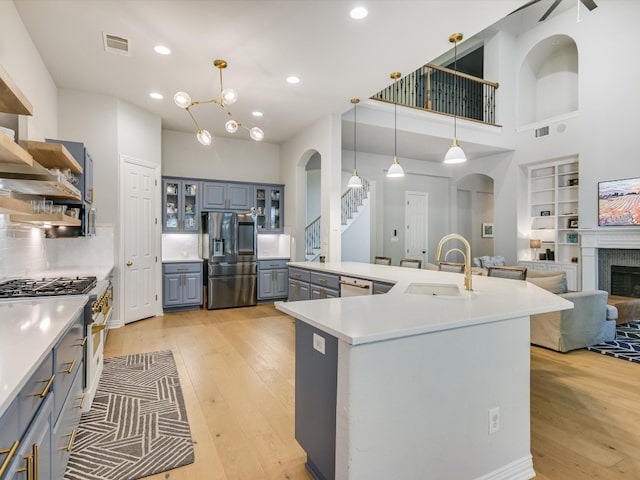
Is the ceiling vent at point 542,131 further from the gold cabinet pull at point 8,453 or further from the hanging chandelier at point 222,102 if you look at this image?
the gold cabinet pull at point 8,453

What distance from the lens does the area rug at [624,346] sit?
368 centimetres

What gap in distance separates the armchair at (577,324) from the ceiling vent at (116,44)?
524 centimetres

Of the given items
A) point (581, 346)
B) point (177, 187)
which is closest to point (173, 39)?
point (177, 187)

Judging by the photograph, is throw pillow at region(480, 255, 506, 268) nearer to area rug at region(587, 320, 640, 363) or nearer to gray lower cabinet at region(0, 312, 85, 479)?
area rug at region(587, 320, 640, 363)

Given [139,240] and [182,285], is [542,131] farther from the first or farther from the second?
[139,240]

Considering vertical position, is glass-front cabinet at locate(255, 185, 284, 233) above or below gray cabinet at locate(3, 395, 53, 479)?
above

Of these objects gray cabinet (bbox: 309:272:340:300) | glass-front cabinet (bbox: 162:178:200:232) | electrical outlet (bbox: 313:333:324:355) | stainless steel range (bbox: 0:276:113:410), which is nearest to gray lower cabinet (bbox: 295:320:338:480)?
electrical outlet (bbox: 313:333:324:355)

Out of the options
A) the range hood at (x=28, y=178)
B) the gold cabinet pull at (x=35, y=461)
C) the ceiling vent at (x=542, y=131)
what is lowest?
the gold cabinet pull at (x=35, y=461)

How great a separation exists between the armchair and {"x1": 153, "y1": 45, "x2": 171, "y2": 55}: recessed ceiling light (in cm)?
490

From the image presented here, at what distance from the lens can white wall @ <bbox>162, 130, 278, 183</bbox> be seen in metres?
6.34

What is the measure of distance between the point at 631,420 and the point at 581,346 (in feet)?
5.47

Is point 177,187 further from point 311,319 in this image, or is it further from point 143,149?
point 311,319

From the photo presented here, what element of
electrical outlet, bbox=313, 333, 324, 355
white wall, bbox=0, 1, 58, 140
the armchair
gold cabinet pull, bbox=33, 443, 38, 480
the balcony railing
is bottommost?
the armchair

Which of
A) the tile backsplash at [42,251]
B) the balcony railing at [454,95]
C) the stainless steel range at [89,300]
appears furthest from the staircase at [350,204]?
the stainless steel range at [89,300]
